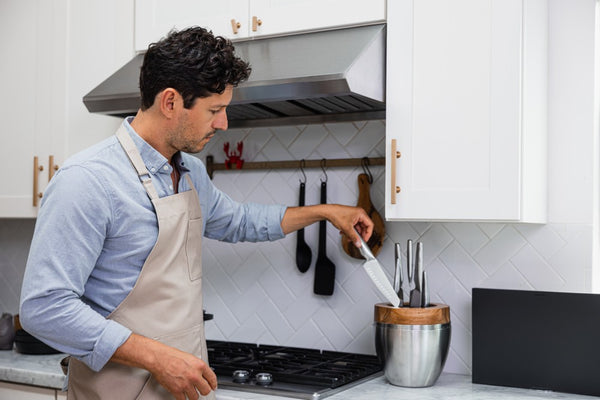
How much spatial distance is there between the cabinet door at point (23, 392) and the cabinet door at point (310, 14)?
1.32 m

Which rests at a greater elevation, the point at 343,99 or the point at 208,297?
the point at 343,99

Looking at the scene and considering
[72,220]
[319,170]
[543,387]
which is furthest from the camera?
[319,170]

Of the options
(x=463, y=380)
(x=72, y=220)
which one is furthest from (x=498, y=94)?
(x=72, y=220)

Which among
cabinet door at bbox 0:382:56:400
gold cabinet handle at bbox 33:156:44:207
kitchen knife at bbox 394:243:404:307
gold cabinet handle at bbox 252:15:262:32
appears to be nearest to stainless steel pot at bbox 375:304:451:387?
kitchen knife at bbox 394:243:404:307

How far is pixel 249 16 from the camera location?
2209 mm

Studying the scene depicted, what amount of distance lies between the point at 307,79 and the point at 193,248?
57 centimetres

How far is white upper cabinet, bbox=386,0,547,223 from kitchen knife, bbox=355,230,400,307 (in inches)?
5.9

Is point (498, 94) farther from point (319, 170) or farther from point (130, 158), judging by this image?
point (130, 158)

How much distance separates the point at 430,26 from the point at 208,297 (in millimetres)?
1351

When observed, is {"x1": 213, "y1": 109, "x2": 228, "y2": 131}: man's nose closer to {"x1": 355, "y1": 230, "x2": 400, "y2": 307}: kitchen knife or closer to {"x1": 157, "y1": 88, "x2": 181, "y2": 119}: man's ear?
{"x1": 157, "y1": 88, "x2": 181, "y2": 119}: man's ear

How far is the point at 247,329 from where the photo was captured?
2594 mm

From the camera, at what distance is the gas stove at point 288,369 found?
1.90m

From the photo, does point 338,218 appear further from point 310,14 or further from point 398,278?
point 310,14

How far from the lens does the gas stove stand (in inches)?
74.9
